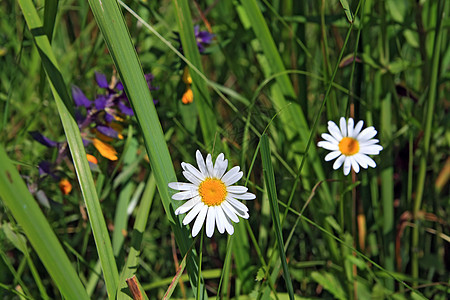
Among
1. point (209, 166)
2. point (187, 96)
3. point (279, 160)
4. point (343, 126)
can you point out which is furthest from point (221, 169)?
point (279, 160)

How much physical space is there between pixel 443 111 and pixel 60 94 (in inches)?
42.2

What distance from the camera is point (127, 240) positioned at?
50.1 inches

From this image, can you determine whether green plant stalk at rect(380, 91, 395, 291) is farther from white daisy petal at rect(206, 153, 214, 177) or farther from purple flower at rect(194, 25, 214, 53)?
white daisy petal at rect(206, 153, 214, 177)

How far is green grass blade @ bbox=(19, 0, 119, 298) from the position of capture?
30.5 inches

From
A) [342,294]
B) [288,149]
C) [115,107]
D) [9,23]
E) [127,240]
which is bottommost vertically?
[342,294]

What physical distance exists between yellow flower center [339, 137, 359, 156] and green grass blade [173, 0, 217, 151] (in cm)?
27

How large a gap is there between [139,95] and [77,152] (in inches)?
6.0

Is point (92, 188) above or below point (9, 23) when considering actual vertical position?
below

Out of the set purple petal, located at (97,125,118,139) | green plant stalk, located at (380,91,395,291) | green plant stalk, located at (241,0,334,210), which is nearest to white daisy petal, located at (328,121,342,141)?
green plant stalk, located at (241,0,334,210)

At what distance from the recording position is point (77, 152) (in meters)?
0.80

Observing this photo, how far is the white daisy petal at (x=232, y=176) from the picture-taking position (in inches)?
27.5

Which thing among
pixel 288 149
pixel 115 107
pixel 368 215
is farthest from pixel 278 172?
pixel 115 107

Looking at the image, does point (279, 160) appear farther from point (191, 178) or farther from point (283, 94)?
point (191, 178)

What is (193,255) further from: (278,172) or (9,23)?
(9,23)
